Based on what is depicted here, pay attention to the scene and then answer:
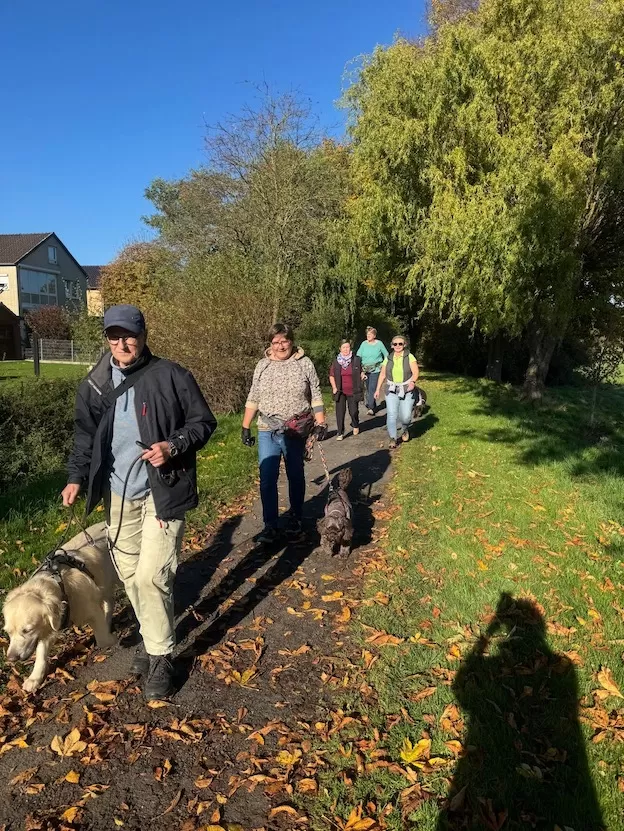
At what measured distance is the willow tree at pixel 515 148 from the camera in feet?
35.0

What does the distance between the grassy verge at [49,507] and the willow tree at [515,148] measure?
5.89m

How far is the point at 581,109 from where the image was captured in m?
11.1

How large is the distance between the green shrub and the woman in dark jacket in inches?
172

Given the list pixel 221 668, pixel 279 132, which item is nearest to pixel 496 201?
pixel 221 668

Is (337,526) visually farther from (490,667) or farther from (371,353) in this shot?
(371,353)

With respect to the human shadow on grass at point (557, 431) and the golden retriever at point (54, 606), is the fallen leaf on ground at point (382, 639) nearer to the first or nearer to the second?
the golden retriever at point (54, 606)

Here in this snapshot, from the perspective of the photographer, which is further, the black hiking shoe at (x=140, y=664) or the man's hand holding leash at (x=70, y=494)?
the black hiking shoe at (x=140, y=664)

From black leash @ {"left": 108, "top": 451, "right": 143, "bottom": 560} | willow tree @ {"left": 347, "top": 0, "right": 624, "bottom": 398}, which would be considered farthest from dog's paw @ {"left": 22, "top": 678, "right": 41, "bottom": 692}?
willow tree @ {"left": 347, "top": 0, "right": 624, "bottom": 398}

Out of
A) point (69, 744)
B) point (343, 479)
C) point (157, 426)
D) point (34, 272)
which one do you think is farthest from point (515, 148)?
point (34, 272)

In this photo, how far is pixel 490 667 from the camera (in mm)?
3562

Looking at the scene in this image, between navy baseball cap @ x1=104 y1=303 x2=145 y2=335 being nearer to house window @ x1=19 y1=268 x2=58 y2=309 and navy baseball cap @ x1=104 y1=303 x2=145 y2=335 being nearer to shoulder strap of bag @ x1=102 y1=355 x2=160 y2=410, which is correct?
shoulder strap of bag @ x1=102 y1=355 x2=160 y2=410

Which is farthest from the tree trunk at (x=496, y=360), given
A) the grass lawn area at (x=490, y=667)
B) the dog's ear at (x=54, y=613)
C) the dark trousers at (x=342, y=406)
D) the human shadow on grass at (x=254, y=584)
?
the dog's ear at (x=54, y=613)

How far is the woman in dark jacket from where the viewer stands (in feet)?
32.7

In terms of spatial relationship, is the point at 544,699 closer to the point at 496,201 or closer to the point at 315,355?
the point at 496,201
